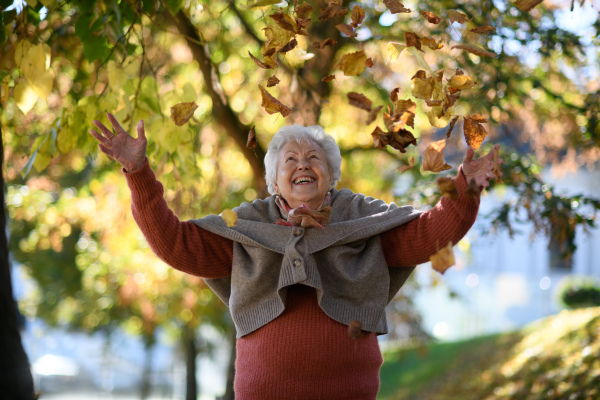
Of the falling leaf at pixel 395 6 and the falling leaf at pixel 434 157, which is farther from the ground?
the falling leaf at pixel 395 6

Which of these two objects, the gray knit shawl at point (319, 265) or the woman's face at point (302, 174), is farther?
the woman's face at point (302, 174)

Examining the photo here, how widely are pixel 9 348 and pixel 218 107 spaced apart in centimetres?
228

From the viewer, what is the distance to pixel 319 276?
2.10 m

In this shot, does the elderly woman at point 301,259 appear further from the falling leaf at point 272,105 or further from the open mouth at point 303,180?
the falling leaf at point 272,105

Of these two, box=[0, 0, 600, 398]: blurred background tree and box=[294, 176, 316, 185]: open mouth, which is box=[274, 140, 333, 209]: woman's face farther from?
box=[0, 0, 600, 398]: blurred background tree

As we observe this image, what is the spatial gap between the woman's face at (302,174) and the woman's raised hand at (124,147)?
0.52 metres

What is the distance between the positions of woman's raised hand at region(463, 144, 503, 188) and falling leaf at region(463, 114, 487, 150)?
0.03 m

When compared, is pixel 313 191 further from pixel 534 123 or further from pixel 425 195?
pixel 534 123

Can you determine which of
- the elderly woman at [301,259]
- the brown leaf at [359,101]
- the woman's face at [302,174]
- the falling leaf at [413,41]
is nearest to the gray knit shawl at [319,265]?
the elderly woman at [301,259]

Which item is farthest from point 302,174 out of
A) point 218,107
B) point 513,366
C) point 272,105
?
point 513,366

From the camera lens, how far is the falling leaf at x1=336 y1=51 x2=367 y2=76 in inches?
74.8

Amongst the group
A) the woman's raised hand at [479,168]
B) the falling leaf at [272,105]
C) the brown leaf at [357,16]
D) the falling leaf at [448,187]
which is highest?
the brown leaf at [357,16]

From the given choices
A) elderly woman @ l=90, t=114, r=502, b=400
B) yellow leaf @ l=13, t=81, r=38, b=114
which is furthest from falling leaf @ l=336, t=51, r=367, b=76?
yellow leaf @ l=13, t=81, r=38, b=114

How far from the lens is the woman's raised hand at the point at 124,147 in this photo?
77.7 inches
